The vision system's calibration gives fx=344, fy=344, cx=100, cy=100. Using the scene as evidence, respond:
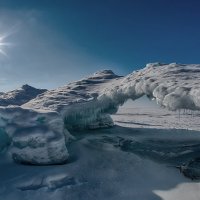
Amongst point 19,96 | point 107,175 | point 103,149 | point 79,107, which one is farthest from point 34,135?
point 19,96

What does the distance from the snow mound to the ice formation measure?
16.5 m

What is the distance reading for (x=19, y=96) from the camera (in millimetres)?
40844

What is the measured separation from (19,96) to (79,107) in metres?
22.4

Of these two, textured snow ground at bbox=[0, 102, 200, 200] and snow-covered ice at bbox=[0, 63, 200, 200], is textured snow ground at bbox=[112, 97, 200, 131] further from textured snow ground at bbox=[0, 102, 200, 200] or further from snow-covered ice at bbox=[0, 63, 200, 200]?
textured snow ground at bbox=[0, 102, 200, 200]

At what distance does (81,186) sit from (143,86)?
698 centimetres

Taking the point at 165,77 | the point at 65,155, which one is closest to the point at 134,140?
the point at 165,77

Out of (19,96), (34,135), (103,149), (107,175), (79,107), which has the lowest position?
(107,175)

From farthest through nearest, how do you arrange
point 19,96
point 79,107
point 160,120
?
point 19,96 < point 160,120 < point 79,107

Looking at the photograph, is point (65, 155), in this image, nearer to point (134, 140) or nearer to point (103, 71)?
point (134, 140)

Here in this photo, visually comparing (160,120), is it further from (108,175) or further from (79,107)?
(108,175)

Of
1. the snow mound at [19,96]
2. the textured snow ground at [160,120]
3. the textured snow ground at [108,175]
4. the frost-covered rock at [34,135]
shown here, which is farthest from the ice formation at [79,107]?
the snow mound at [19,96]

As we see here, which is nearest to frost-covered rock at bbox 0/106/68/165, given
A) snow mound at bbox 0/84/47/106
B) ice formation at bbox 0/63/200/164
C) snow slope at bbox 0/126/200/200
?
ice formation at bbox 0/63/200/164

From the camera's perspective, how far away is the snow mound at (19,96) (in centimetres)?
3881

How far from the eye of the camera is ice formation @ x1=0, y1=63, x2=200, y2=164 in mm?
15023
